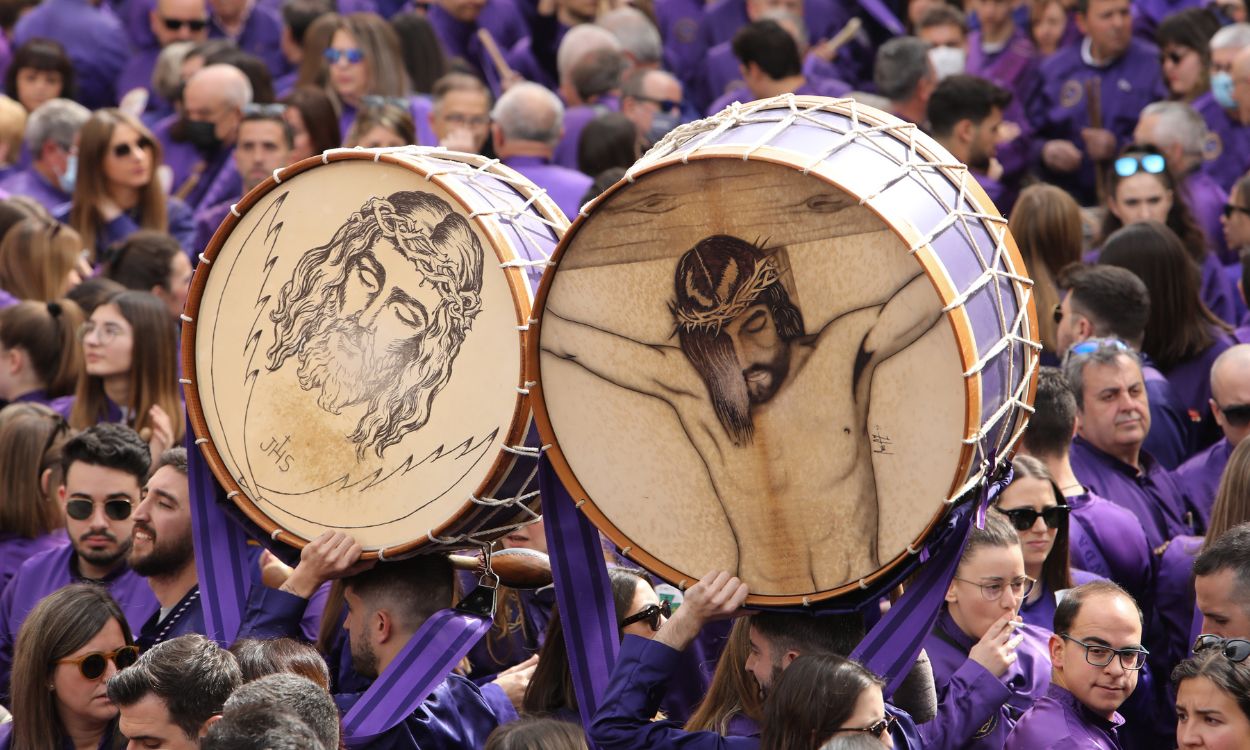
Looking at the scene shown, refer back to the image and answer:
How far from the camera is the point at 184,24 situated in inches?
441

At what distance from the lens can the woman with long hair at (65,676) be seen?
4.36m

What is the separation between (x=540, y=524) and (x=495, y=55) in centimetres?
643

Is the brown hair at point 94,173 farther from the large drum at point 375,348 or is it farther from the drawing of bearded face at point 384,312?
the drawing of bearded face at point 384,312

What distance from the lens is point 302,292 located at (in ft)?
13.9

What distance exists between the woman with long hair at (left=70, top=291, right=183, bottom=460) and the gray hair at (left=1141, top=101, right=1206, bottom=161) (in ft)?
15.0

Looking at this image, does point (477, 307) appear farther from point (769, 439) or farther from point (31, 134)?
point (31, 134)

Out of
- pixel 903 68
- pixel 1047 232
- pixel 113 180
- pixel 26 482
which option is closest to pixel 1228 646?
pixel 1047 232

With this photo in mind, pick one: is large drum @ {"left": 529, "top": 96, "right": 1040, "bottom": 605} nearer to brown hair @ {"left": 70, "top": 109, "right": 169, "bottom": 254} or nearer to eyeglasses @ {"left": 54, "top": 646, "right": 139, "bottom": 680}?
eyeglasses @ {"left": 54, "top": 646, "right": 139, "bottom": 680}

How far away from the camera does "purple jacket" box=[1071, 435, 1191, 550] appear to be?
222 inches

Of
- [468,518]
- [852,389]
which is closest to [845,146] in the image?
[852,389]

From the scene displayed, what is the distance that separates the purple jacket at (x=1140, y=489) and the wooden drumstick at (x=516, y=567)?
79.7 inches

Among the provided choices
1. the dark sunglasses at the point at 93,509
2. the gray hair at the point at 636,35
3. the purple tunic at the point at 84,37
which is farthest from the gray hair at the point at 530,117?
the purple tunic at the point at 84,37

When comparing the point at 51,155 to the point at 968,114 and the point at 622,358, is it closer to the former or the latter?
the point at 968,114

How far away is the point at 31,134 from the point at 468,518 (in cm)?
629
